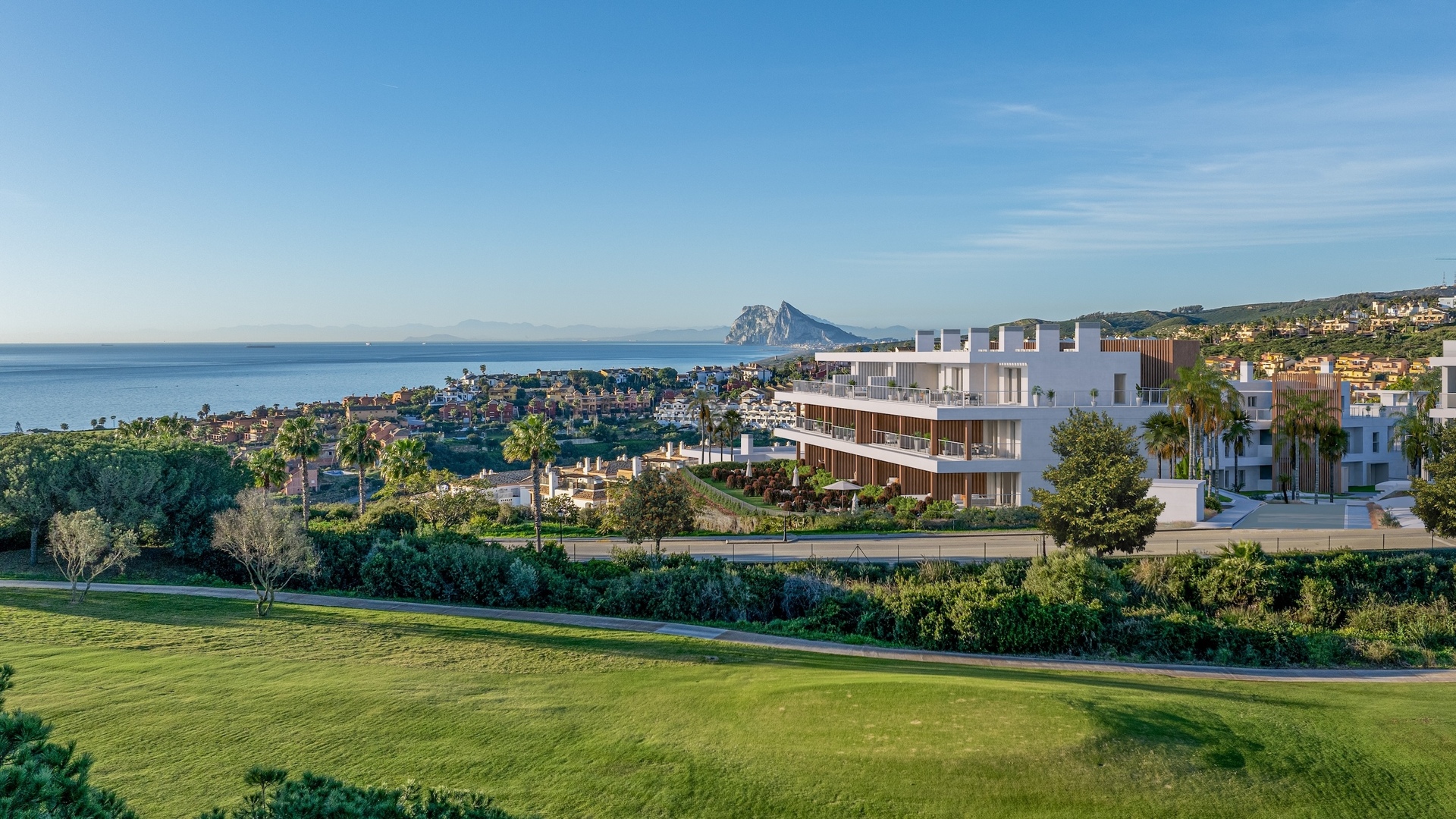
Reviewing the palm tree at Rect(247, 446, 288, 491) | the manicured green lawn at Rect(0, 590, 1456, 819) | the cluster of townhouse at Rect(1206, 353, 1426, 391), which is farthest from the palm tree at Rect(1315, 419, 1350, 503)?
the palm tree at Rect(247, 446, 288, 491)

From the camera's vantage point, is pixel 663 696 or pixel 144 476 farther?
pixel 144 476

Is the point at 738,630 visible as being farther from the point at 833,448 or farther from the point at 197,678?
the point at 833,448

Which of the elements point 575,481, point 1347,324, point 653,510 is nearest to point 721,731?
point 653,510

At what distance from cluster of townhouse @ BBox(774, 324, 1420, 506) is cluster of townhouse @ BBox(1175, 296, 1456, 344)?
80.7 m

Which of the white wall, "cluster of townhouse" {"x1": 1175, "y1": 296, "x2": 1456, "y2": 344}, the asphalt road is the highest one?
"cluster of townhouse" {"x1": 1175, "y1": 296, "x2": 1456, "y2": 344}

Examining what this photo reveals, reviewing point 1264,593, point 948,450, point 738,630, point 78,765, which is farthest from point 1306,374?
point 78,765

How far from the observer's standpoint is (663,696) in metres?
14.1

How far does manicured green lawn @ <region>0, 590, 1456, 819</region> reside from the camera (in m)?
10.6

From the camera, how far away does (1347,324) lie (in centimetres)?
13912

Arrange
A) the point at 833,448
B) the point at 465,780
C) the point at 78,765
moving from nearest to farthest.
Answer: the point at 78,765 → the point at 465,780 → the point at 833,448

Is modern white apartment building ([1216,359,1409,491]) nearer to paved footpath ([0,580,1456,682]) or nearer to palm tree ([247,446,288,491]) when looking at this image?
paved footpath ([0,580,1456,682])

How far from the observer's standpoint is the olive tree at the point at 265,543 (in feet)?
69.4

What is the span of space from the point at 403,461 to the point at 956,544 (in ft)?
82.5

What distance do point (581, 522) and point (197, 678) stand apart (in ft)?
76.5
